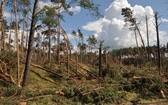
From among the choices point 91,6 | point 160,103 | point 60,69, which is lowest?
point 160,103

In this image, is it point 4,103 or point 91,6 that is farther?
point 91,6

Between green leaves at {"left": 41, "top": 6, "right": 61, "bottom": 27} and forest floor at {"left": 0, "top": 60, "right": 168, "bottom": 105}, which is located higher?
green leaves at {"left": 41, "top": 6, "right": 61, "bottom": 27}

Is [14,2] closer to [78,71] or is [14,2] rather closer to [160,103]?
[78,71]

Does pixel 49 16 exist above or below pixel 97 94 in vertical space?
above

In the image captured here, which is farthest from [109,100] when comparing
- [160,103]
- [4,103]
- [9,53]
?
[9,53]

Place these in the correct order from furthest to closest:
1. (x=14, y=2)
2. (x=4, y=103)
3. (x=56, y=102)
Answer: (x=14, y=2), (x=56, y=102), (x=4, y=103)

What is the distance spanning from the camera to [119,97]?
59.7ft

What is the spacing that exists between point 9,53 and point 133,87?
1053 centimetres

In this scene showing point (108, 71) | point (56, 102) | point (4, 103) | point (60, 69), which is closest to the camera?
point (4, 103)

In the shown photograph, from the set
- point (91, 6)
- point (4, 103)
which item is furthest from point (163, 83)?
point (4, 103)

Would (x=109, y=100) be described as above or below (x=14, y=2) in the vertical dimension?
below

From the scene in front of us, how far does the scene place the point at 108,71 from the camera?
31.9 metres

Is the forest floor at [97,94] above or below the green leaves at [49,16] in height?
below

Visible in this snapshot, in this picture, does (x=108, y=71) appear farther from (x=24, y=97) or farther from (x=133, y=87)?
(x=24, y=97)
